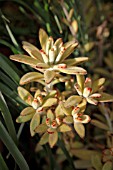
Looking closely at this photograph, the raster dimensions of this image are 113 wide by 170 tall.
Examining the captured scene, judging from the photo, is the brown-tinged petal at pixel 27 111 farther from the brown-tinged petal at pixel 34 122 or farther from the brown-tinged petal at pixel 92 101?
the brown-tinged petal at pixel 92 101

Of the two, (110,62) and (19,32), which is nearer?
(19,32)

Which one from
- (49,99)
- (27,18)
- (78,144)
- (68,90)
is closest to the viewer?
(49,99)

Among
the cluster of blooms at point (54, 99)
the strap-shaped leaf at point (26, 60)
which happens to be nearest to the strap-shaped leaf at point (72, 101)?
the cluster of blooms at point (54, 99)

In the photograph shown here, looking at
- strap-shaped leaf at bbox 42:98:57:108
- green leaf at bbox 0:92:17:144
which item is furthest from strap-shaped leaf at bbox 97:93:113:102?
green leaf at bbox 0:92:17:144

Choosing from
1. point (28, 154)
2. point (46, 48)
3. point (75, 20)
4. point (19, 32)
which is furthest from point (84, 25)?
point (28, 154)

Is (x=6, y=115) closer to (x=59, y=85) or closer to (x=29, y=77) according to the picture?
(x=29, y=77)

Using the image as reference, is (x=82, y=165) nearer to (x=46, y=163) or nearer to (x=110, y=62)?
(x=46, y=163)

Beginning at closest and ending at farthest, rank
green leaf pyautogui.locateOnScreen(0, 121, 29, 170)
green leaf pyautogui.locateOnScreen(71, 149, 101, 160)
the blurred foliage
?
green leaf pyautogui.locateOnScreen(0, 121, 29, 170) → the blurred foliage → green leaf pyautogui.locateOnScreen(71, 149, 101, 160)

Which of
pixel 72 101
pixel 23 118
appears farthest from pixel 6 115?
pixel 72 101

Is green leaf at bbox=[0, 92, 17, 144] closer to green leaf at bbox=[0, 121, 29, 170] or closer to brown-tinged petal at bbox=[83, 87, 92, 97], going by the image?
green leaf at bbox=[0, 121, 29, 170]

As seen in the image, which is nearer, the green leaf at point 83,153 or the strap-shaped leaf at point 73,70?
the strap-shaped leaf at point 73,70

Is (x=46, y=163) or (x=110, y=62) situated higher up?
(x=110, y=62)
